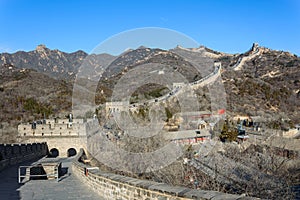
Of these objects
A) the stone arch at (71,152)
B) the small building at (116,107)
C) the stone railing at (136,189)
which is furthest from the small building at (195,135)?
the stone railing at (136,189)

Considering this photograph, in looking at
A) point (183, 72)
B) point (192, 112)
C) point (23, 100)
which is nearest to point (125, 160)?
point (192, 112)

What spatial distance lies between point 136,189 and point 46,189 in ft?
11.6

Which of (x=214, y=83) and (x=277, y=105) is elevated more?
(x=214, y=83)

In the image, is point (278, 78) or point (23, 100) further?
point (278, 78)

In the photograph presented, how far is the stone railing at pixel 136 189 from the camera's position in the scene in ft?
12.3

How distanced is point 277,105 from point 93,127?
31.8m

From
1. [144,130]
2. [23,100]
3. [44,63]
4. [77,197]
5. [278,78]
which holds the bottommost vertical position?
[77,197]

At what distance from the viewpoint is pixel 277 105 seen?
4319cm

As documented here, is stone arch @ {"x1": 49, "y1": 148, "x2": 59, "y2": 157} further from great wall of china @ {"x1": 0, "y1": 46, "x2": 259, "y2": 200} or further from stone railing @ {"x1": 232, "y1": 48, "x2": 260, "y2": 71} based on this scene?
stone railing @ {"x1": 232, "y1": 48, "x2": 260, "y2": 71}

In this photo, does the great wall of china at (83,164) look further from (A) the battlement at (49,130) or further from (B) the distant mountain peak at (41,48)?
(B) the distant mountain peak at (41,48)

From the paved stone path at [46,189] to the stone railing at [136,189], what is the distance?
267 millimetres

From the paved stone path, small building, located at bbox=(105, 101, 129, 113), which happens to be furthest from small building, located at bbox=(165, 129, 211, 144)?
the paved stone path

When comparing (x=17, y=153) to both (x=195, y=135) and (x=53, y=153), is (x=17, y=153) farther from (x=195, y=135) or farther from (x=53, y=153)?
(x=195, y=135)

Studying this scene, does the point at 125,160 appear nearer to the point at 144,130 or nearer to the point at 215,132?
the point at 144,130
